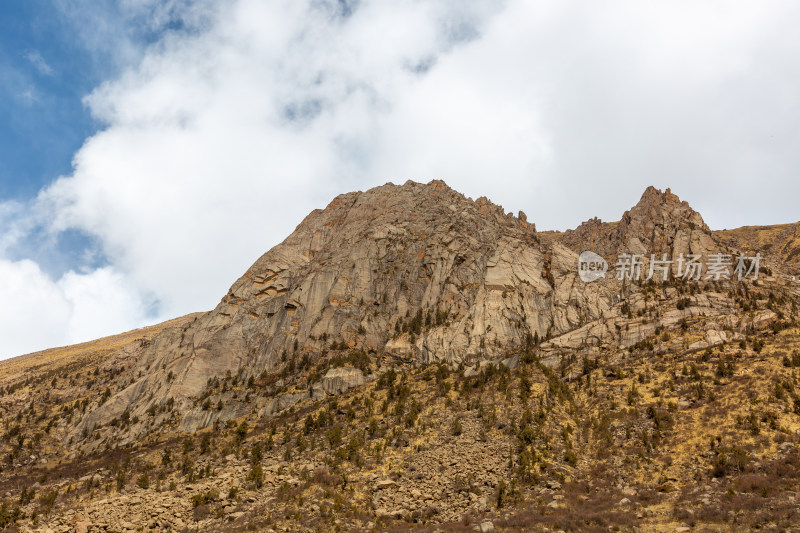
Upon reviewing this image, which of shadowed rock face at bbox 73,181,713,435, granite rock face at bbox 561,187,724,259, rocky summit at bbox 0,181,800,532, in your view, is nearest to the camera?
rocky summit at bbox 0,181,800,532

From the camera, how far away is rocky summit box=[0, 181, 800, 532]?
44688 mm

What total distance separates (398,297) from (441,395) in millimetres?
32079

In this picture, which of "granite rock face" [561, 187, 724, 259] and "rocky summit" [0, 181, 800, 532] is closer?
"rocky summit" [0, 181, 800, 532]

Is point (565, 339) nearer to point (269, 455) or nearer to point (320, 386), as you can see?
point (320, 386)

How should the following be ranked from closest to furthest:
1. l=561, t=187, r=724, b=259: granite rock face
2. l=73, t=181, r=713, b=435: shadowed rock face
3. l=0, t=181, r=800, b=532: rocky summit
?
1. l=0, t=181, r=800, b=532: rocky summit
2. l=73, t=181, r=713, b=435: shadowed rock face
3. l=561, t=187, r=724, b=259: granite rock face

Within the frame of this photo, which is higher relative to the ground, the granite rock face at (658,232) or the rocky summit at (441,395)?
the granite rock face at (658,232)

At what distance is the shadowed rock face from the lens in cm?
8312

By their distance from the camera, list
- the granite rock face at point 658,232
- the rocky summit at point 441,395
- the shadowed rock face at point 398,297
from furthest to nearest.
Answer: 1. the granite rock face at point 658,232
2. the shadowed rock face at point 398,297
3. the rocky summit at point 441,395

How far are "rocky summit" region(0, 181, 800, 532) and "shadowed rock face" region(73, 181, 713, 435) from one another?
0.44m

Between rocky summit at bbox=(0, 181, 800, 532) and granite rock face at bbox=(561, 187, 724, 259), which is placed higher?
granite rock face at bbox=(561, 187, 724, 259)

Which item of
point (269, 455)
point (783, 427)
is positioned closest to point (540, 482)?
point (783, 427)

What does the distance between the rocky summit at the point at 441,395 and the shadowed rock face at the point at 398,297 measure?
441mm

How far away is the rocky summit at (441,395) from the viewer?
44688mm

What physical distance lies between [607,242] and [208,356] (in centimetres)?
9213
